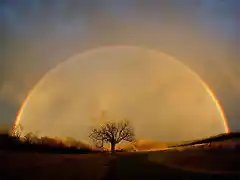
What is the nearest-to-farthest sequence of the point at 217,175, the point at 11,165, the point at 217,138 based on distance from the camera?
the point at 217,175 → the point at 11,165 → the point at 217,138

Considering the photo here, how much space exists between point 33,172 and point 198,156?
55.1 feet

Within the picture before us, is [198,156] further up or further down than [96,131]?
further down

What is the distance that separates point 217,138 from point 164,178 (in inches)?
1389

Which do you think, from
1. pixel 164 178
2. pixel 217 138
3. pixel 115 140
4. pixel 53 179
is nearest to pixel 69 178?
pixel 53 179

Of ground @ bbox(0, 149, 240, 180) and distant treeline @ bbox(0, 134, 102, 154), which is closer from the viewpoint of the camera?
ground @ bbox(0, 149, 240, 180)

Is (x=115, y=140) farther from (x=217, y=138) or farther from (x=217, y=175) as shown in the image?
(x=217, y=175)

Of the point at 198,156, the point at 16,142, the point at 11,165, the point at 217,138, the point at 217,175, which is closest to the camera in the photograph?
the point at 217,175

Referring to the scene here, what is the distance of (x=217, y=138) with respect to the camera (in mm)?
58438

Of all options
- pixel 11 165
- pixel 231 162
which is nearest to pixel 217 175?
pixel 231 162

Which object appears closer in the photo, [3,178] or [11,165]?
[3,178]

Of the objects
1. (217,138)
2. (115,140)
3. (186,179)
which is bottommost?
(186,179)

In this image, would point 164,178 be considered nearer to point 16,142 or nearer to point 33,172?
point 33,172

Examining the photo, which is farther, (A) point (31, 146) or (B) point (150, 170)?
(A) point (31, 146)

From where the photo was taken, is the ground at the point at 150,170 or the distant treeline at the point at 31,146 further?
the distant treeline at the point at 31,146
